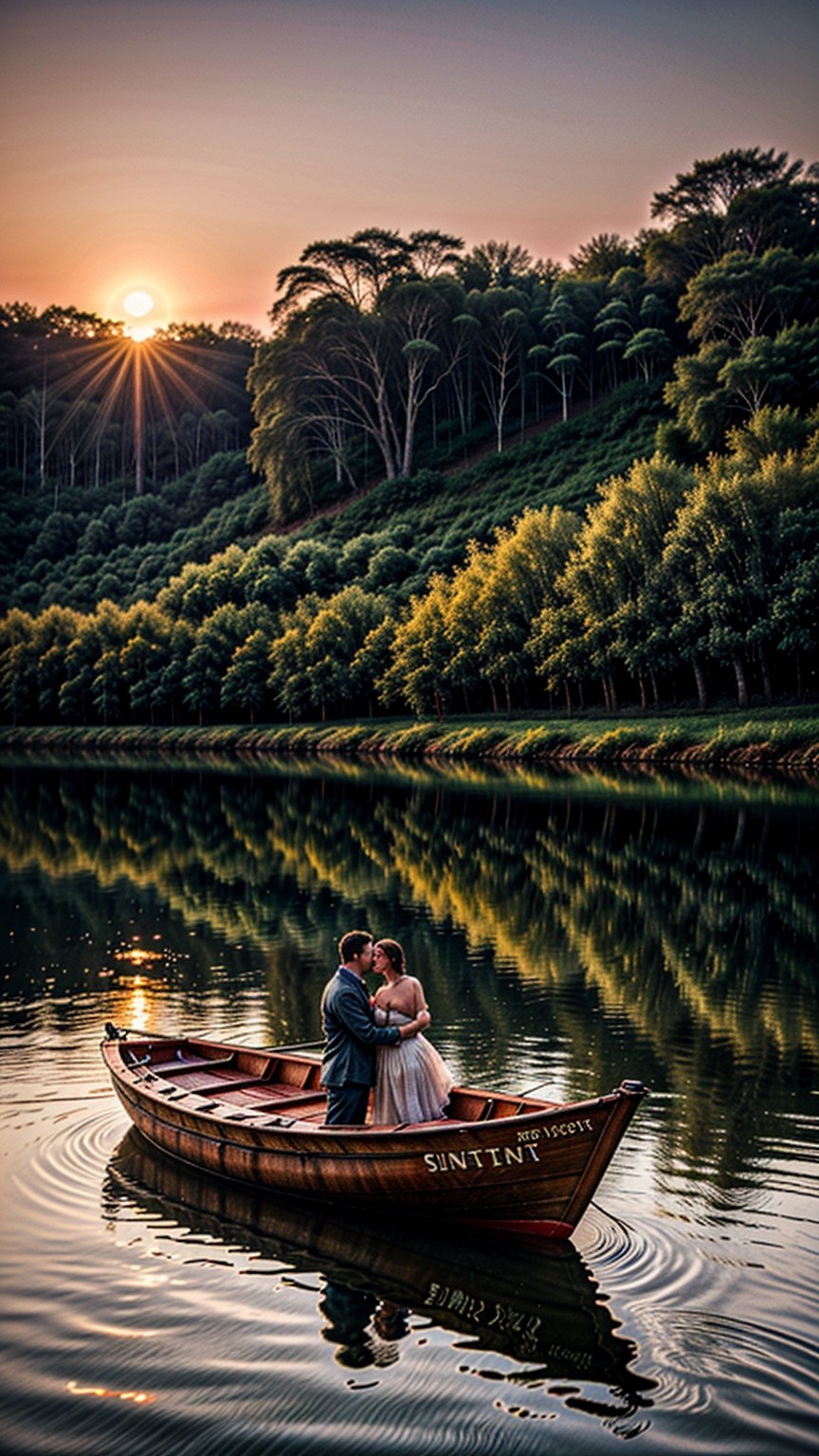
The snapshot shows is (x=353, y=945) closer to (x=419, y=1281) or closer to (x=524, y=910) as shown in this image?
(x=419, y=1281)

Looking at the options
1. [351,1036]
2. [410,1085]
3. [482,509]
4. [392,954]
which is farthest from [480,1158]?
[482,509]

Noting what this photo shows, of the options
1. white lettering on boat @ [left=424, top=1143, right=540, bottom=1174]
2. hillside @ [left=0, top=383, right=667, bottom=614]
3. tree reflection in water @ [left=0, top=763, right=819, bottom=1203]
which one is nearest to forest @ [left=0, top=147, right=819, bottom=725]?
hillside @ [left=0, top=383, right=667, bottom=614]

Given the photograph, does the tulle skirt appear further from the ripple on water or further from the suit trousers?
the ripple on water

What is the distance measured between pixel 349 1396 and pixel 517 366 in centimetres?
12941

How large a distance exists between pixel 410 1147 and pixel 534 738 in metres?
58.8

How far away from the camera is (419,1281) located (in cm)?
990

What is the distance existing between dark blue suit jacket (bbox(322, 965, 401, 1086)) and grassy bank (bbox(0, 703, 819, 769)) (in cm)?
4612

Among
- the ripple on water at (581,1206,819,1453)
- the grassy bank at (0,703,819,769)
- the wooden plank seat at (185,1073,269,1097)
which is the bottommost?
the ripple on water at (581,1206,819,1453)

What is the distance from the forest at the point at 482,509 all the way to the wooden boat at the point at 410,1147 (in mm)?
50648

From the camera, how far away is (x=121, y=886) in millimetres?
31500

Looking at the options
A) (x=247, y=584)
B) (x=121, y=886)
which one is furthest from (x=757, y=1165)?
(x=247, y=584)

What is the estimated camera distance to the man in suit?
11.4 m

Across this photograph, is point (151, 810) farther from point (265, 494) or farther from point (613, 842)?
point (265, 494)

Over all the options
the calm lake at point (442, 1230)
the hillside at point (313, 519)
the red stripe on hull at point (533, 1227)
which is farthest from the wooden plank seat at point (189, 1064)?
the hillside at point (313, 519)
